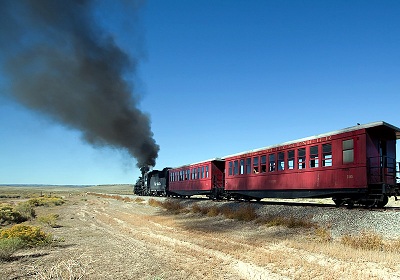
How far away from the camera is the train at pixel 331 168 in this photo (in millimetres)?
15469

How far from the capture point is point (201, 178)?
32.8m

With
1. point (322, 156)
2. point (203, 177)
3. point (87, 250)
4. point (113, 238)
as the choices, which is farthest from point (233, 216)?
point (203, 177)

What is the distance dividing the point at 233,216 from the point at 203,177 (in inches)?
476

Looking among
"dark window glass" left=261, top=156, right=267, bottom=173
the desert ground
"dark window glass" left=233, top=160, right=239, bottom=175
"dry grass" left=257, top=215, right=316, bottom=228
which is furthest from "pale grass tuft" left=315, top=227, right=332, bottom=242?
"dark window glass" left=233, top=160, right=239, bottom=175

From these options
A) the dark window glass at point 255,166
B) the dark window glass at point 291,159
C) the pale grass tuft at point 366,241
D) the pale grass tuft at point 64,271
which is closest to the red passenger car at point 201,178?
the dark window glass at point 255,166

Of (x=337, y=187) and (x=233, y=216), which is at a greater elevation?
(x=337, y=187)

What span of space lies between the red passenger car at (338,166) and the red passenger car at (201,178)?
8.80 m

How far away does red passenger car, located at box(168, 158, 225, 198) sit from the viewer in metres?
30.6

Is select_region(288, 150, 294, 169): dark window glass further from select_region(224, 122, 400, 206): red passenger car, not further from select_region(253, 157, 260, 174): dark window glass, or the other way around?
select_region(253, 157, 260, 174): dark window glass

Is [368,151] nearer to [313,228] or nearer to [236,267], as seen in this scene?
[313,228]

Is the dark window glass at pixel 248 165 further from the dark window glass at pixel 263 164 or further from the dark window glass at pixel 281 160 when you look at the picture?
the dark window glass at pixel 281 160

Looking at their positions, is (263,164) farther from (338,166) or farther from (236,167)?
(338,166)

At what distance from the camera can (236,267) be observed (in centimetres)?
945

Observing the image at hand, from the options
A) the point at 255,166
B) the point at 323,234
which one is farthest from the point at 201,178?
the point at 323,234
